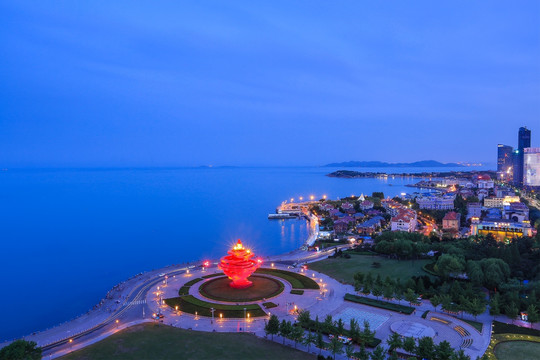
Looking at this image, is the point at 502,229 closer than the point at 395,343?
No

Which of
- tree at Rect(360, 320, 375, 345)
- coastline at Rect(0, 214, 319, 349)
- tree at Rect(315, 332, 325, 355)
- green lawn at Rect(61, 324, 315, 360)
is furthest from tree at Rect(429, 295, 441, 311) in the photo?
coastline at Rect(0, 214, 319, 349)

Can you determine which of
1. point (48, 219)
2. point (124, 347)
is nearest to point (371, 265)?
point (124, 347)

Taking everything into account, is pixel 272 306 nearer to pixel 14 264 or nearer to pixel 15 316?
pixel 15 316

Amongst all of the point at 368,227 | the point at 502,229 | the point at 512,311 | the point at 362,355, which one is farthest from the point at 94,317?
the point at 502,229

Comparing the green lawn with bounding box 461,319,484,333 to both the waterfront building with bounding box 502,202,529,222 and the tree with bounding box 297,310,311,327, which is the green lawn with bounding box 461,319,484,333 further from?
the waterfront building with bounding box 502,202,529,222

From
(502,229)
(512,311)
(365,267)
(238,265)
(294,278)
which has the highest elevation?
(238,265)

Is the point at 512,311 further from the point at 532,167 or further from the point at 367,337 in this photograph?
the point at 532,167
